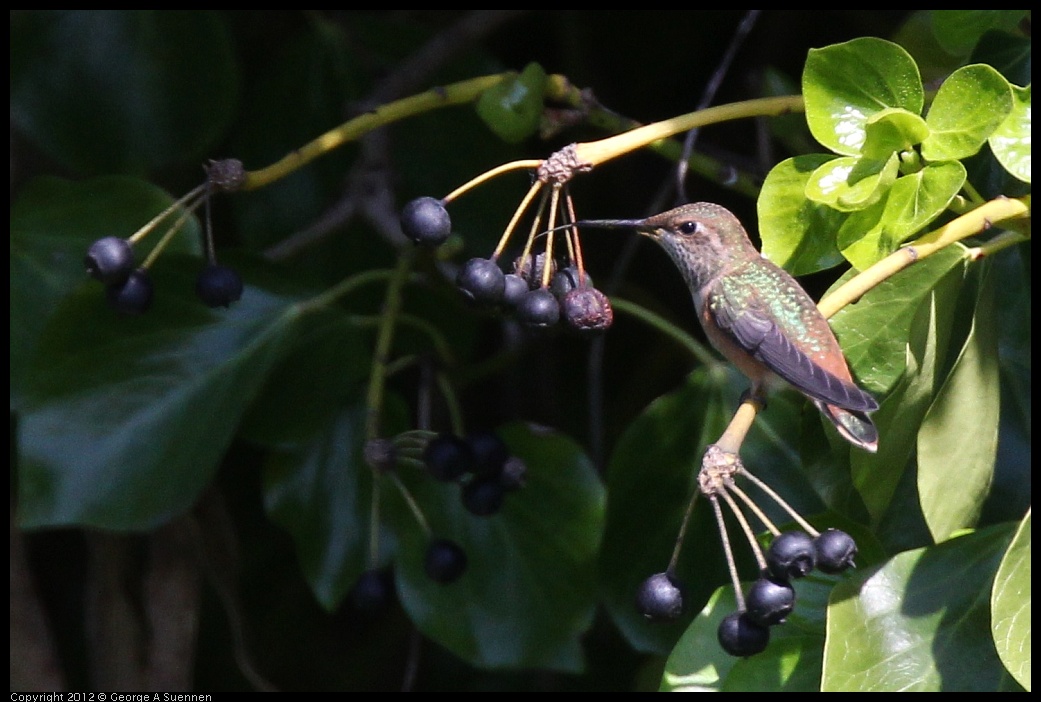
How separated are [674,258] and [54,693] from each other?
4.72ft

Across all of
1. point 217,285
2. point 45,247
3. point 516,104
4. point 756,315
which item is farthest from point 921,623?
point 45,247

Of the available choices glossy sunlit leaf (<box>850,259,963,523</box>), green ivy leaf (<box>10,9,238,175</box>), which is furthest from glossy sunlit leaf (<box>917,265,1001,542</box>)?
green ivy leaf (<box>10,9,238,175</box>)

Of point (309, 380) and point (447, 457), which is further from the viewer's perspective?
point (309, 380)

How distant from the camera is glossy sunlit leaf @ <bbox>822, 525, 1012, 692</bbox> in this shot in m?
1.14

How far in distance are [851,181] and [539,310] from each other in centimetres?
34

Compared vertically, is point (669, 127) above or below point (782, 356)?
above

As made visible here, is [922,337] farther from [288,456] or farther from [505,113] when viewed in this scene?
[288,456]

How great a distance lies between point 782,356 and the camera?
120 cm

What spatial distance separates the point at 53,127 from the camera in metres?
2.01

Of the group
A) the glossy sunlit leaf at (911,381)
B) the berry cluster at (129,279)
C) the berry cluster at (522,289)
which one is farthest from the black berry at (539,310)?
the berry cluster at (129,279)

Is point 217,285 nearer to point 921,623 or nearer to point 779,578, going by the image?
point 779,578

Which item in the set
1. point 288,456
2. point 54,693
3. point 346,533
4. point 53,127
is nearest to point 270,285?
point 288,456

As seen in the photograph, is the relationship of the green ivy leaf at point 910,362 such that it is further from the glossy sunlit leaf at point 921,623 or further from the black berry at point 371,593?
the black berry at point 371,593

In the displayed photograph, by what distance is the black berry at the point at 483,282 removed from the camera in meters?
1.09
